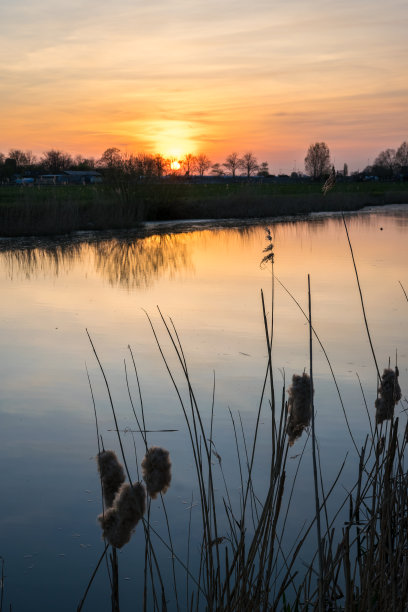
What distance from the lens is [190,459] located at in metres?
3.51

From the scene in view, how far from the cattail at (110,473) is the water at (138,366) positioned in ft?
3.66

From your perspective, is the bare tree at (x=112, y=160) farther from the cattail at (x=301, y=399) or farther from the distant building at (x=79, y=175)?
the distant building at (x=79, y=175)

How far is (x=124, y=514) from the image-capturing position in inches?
45.1

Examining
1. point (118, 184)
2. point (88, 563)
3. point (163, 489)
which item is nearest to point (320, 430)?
point (88, 563)

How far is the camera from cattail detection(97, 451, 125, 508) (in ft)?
4.12

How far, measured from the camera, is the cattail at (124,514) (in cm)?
114

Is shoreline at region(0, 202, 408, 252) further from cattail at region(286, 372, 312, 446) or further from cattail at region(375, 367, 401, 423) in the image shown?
cattail at region(286, 372, 312, 446)

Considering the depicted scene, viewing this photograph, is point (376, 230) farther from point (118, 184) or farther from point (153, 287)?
point (153, 287)

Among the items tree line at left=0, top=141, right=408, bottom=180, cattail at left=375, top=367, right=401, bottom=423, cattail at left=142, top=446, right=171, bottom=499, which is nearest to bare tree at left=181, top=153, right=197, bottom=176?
tree line at left=0, top=141, right=408, bottom=180

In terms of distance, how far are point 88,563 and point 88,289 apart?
6299 millimetres

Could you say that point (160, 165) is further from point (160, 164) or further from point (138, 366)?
point (138, 366)

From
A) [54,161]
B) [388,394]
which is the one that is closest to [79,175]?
[54,161]

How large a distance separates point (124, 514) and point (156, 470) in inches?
4.4

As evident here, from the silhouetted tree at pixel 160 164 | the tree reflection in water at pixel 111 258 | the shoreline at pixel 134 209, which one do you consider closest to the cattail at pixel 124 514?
the tree reflection in water at pixel 111 258
